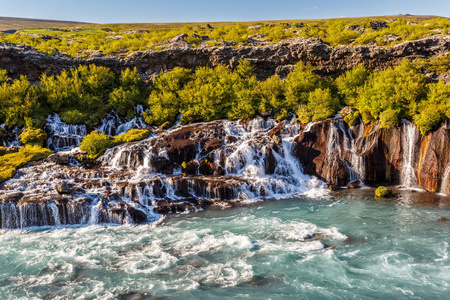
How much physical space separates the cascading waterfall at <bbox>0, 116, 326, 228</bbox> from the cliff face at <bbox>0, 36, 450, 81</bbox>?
18927 millimetres

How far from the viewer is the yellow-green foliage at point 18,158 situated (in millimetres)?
34938

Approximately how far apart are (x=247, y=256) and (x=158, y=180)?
597 inches

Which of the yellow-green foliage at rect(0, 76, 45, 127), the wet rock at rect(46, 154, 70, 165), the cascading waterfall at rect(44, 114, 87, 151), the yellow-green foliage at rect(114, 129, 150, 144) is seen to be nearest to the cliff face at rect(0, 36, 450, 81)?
the yellow-green foliage at rect(0, 76, 45, 127)

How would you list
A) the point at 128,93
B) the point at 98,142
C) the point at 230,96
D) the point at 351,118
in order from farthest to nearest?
the point at 128,93
the point at 230,96
the point at 98,142
the point at 351,118

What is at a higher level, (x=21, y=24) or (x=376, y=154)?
(x=21, y=24)

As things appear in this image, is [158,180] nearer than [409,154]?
Yes

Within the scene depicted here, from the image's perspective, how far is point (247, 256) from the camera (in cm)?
2230

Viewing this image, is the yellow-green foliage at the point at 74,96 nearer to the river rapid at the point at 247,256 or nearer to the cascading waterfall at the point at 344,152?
the river rapid at the point at 247,256

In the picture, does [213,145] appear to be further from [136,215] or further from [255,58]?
[255,58]

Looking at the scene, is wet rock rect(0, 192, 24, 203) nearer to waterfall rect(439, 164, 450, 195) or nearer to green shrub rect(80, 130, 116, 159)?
green shrub rect(80, 130, 116, 159)

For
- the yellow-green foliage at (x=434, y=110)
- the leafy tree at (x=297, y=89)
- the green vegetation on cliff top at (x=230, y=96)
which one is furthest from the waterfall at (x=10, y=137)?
the yellow-green foliage at (x=434, y=110)

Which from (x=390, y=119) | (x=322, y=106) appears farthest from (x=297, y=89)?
(x=390, y=119)

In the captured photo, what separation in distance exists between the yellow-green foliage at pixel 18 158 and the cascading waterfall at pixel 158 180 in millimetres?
1189

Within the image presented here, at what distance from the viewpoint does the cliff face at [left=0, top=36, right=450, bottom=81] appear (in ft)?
164
